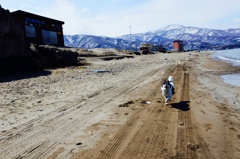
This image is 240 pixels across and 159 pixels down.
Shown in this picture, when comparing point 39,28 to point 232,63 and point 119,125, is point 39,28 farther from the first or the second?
point 119,125

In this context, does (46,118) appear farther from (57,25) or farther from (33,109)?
(57,25)

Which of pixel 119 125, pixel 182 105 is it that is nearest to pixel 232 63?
pixel 182 105

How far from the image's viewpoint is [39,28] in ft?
122

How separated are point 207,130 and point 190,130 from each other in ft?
1.60

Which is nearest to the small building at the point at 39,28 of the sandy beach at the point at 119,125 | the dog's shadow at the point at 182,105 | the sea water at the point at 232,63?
the sandy beach at the point at 119,125

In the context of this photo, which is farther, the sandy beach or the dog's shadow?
the dog's shadow

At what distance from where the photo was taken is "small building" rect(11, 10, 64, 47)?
111 feet

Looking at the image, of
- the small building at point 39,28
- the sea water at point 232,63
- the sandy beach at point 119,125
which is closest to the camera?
the sandy beach at point 119,125

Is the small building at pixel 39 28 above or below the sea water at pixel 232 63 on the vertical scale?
above

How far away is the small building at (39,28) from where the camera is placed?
33.9 m

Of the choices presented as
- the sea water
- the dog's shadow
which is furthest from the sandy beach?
the sea water

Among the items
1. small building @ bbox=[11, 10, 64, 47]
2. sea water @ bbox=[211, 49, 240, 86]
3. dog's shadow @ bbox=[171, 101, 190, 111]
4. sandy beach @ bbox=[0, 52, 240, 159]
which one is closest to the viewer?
sandy beach @ bbox=[0, 52, 240, 159]

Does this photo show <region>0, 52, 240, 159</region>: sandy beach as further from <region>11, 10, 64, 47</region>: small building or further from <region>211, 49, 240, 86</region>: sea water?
<region>11, 10, 64, 47</region>: small building

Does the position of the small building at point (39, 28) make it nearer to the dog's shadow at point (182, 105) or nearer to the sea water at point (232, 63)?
the sea water at point (232, 63)
